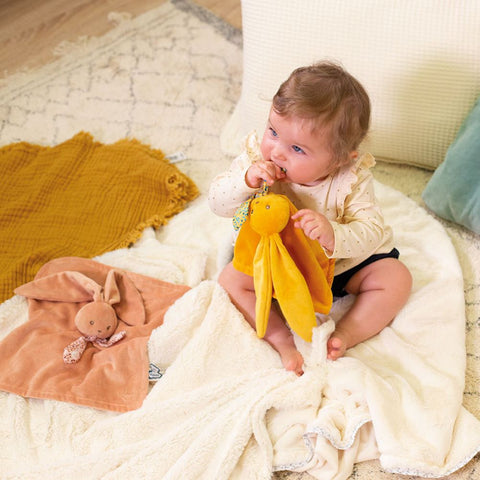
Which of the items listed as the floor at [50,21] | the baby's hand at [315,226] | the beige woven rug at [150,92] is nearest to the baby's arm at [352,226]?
the baby's hand at [315,226]

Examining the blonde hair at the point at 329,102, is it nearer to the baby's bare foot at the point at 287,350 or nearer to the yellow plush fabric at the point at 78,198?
the baby's bare foot at the point at 287,350

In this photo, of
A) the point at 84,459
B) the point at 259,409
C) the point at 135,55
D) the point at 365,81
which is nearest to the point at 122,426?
the point at 84,459

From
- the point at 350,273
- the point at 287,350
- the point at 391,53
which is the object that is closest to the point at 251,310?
the point at 287,350

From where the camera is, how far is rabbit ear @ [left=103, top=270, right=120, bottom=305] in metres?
1.24

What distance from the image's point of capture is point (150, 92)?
1834 millimetres

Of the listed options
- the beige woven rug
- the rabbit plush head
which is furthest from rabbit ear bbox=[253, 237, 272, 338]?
the beige woven rug

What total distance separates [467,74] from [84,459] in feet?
3.77

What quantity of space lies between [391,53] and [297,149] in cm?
52

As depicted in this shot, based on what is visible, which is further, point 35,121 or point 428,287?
point 35,121

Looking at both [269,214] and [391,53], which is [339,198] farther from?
[391,53]

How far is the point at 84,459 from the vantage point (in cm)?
101

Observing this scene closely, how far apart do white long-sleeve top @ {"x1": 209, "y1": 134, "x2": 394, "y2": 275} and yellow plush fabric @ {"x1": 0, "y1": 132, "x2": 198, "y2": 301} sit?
1.26 feet

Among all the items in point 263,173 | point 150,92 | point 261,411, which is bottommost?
point 261,411

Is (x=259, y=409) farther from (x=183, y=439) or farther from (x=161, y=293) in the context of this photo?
(x=161, y=293)
